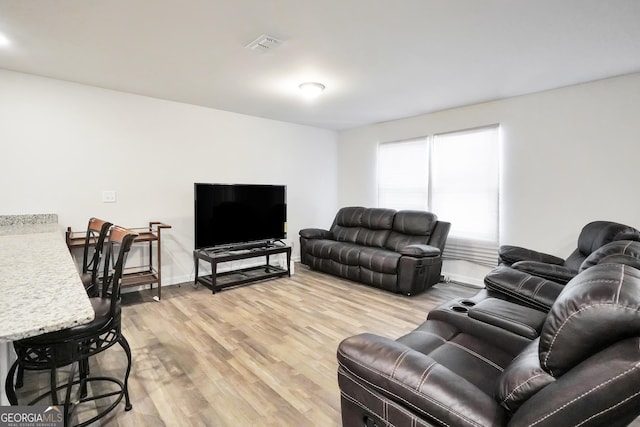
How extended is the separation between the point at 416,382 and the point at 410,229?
142 inches

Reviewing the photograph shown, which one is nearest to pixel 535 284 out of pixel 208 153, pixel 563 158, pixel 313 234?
pixel 563 158

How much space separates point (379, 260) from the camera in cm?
407

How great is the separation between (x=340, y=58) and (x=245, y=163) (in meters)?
2.60

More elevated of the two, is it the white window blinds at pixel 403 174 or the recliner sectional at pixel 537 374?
the white window blinds at pixel 403 174

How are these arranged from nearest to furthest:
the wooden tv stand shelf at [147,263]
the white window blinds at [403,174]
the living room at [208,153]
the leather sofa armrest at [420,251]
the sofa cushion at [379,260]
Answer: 1. the living room at [208,153]
2. the wooden tv stand shelf at [147,263]
3. the leather sofa armrest at [420,251]
4. the sofa cushion at [379,260]
5. the white window blinds at [403,174]

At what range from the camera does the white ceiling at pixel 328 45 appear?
6.71 ft

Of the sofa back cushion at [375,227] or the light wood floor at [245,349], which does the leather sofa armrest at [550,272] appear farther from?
the sofa back cushion at [375,227]

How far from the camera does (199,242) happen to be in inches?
157

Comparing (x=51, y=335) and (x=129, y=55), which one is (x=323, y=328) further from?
(x=129, y=55)

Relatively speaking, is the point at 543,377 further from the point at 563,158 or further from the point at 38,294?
the point at 563,158

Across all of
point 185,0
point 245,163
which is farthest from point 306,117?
point 185,0

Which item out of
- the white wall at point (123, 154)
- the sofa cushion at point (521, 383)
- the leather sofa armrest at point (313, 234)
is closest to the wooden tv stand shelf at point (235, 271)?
the white wall at point (123, 154)

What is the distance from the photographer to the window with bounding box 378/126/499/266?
4.20 m

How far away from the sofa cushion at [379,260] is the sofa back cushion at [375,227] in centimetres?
48
